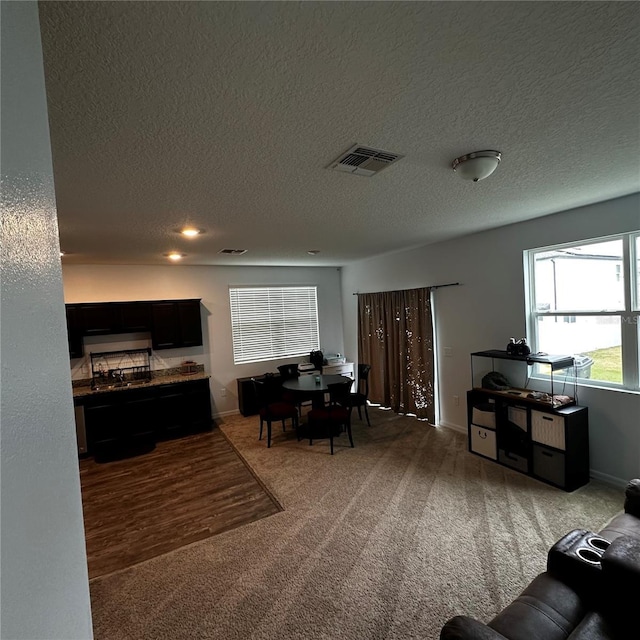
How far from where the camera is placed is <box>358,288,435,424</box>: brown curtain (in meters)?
4.91

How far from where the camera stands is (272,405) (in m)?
4.53

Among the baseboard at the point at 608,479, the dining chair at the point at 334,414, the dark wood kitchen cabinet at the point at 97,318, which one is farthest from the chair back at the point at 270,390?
the baseboard at the point at 608,479

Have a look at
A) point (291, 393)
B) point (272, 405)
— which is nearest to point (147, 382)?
point (272, 405)

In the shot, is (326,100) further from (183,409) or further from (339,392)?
(183,409)

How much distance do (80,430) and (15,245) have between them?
4827 millimetres

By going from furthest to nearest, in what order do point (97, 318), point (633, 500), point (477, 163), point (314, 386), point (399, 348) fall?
point (399, 348)
point (97, 318)
point (314, 386)
point (633, 500)
point (477, 163)

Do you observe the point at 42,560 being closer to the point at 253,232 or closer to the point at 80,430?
the point at 253,232

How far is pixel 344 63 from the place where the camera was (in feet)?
3.76

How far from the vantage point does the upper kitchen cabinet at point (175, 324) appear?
5.18 metres

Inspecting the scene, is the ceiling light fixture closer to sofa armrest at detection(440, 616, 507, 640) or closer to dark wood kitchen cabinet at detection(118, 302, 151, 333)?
sofa armrest at detection(440, 616, 507, 640)

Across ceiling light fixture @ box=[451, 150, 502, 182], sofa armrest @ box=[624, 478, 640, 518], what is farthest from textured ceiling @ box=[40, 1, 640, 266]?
sofa armrest @ box=[624, 478, 640, 518]

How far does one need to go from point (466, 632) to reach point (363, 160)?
6.85 feet

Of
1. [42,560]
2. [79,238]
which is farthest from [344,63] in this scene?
[79,238]

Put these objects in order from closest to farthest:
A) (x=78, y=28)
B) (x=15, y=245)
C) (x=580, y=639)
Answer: (x=15, y=245) → (x=78, y=28) → (x=580, y=639)
